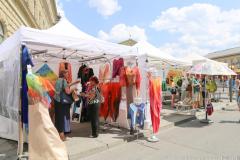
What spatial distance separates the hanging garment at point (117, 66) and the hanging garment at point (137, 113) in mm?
1356

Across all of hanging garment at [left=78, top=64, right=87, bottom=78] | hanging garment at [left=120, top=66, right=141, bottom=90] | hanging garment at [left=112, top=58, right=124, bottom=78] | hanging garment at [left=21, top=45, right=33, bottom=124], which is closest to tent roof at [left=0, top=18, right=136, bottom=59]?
hanging garment at [left=21, top=45, right=33, bottom=124]

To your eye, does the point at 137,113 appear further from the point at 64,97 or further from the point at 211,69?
the point at 211,69

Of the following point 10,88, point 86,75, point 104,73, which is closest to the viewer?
point 10,88

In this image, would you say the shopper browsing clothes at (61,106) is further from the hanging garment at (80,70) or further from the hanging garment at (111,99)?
the hanging garment at (80,70)

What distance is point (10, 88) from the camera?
6102 millimetres

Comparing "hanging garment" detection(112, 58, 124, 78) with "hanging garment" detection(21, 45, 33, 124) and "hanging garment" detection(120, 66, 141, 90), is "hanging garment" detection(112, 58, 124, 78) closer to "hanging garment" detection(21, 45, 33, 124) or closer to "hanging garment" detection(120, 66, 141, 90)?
"hanging garment" detection(120, 66, 141, 90)

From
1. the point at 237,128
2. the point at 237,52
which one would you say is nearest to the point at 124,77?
the point at 237,128

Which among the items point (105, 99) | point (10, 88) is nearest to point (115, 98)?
point (105, 99)

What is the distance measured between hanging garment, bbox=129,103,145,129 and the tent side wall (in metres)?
3.10

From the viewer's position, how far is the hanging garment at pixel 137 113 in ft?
23.3

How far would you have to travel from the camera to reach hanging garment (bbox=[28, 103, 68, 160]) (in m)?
4.73

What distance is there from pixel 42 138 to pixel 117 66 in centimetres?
391

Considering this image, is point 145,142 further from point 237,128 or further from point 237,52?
point 237,52

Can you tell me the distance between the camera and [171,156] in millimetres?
5562
